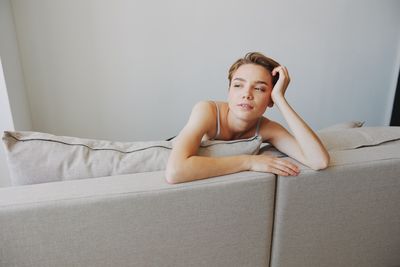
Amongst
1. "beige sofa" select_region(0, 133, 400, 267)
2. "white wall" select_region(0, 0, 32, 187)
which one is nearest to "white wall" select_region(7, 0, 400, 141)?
"white wall" select_region(0, 0, 32, 187)

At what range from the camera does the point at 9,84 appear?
5.62 feet

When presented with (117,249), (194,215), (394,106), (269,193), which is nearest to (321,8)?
(394,106)

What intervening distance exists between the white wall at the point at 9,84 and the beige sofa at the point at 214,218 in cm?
106

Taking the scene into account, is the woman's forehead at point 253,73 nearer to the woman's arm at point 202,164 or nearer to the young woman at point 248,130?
the young woman at point 248,130

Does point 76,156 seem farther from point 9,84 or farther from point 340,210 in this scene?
point 9,84

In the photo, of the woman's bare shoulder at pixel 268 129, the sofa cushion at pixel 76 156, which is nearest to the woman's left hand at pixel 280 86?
the woman's bare shoulder at pixel 268 129

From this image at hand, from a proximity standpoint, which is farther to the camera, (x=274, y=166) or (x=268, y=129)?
(x=268, y=129)

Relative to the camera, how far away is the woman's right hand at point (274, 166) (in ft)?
2.91

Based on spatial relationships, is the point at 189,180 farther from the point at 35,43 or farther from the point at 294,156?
the point at 35,43

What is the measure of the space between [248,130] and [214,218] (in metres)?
0.50

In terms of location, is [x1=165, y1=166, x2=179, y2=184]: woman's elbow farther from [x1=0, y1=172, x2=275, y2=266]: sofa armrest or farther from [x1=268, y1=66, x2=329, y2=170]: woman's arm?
[x1=268, y1=66, x2=329, y2=170]: woman's arm

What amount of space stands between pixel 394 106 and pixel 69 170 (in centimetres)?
285

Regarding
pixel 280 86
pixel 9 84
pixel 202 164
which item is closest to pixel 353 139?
pixel 280 86

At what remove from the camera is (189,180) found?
2.79ft
